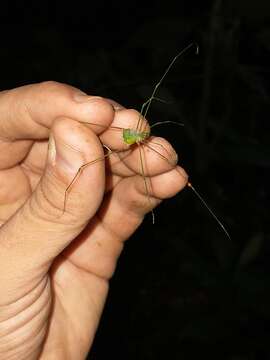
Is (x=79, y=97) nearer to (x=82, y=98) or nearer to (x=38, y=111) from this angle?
(x=82, y=98)

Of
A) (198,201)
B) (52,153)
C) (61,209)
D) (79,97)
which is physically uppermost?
(79,97)

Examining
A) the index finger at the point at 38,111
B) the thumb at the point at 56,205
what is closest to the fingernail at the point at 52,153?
the thumb at the point at 56,205

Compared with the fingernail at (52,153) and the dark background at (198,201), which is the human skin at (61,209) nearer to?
the fingernail at (52,153)

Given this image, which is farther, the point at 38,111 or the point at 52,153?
the point at 38,111

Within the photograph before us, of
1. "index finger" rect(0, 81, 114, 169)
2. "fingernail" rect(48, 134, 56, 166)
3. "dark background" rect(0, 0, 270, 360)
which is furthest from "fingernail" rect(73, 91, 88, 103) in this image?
"dark background" rect(0, 0, 270, 360)

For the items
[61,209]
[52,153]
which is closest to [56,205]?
[61,209]

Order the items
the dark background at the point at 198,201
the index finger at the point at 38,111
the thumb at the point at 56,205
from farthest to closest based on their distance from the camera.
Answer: the dark background at the point at 198,201 → the index finger at the point at 38,111 → the thumb at the point at 56,205

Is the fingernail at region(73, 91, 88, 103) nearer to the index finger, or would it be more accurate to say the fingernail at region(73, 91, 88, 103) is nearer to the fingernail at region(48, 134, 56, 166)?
the index finger
